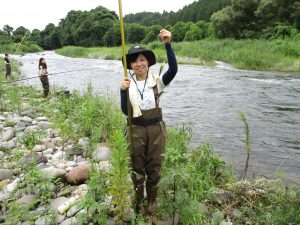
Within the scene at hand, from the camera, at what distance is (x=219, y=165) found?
5352 mm

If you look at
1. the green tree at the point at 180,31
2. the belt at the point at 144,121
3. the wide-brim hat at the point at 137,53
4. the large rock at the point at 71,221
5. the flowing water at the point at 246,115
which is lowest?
the flowing water at the point at 246,115

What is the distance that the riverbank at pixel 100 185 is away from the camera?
11.0 feet

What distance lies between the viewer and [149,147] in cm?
345

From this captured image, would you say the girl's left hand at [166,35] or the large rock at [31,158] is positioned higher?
the girl's left hand at [166,35]

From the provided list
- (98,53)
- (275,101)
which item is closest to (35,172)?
(275,101)

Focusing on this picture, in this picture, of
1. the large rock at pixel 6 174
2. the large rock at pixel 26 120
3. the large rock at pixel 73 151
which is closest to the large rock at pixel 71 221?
the large rock at pixel 6 174

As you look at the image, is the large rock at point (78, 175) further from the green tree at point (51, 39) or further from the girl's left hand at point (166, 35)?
the green tree at point (51, 39)

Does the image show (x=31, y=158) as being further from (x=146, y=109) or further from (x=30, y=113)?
(x=30, y=113)

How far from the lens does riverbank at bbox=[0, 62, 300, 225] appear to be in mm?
3355

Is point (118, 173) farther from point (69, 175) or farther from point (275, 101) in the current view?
point (275, 101)

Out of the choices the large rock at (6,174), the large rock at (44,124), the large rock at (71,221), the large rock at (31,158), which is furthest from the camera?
the large rock at (44,124)

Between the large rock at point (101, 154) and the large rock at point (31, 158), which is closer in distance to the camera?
the large rock at point (31, 158)

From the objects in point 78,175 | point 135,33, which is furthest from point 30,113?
point 135,33

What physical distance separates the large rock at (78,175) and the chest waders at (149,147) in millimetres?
1013
